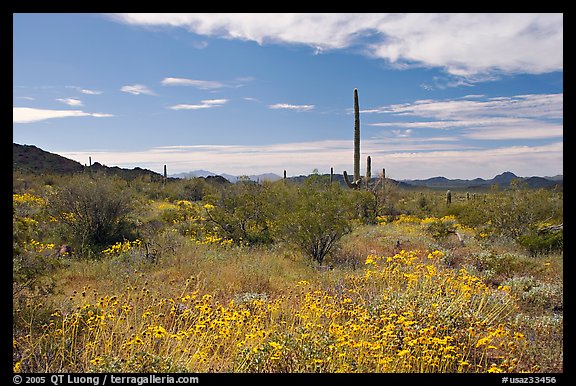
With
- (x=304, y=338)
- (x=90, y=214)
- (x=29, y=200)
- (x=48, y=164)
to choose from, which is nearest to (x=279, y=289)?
(x=304, y=338)

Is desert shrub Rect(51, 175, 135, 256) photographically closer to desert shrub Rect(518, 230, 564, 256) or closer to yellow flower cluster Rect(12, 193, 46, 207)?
yellow flower cluster Rect(12, 193, 46, 207)

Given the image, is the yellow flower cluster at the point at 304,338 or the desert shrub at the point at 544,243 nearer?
the yellow flower cluster at the point at 304,338

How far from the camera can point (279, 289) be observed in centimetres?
630

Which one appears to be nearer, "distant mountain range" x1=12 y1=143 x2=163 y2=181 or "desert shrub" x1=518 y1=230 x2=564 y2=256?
"desert shrub" x1=518 y1=230 x2=564 y2=256

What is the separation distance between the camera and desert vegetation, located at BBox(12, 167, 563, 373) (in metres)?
3.49

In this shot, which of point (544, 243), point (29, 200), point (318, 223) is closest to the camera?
point (318, 223)

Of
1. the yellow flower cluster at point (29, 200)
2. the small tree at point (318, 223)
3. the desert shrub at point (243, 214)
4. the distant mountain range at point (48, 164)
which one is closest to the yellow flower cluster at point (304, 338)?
the small tree at point (318, 223)

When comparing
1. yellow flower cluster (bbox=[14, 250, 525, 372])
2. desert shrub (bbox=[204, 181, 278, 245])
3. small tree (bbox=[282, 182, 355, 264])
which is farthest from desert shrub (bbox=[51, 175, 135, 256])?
yellow flower cluster (bbox=[14, 250, 525, 372])

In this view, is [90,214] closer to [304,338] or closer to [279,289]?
[279,289]

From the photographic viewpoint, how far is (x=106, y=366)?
3029 millimetres

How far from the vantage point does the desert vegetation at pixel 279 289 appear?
3.49 metres

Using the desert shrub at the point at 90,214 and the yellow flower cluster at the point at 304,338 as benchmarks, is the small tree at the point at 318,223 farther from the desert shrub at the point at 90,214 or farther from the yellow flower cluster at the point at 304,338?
the desert shrub at the point at 90,214
